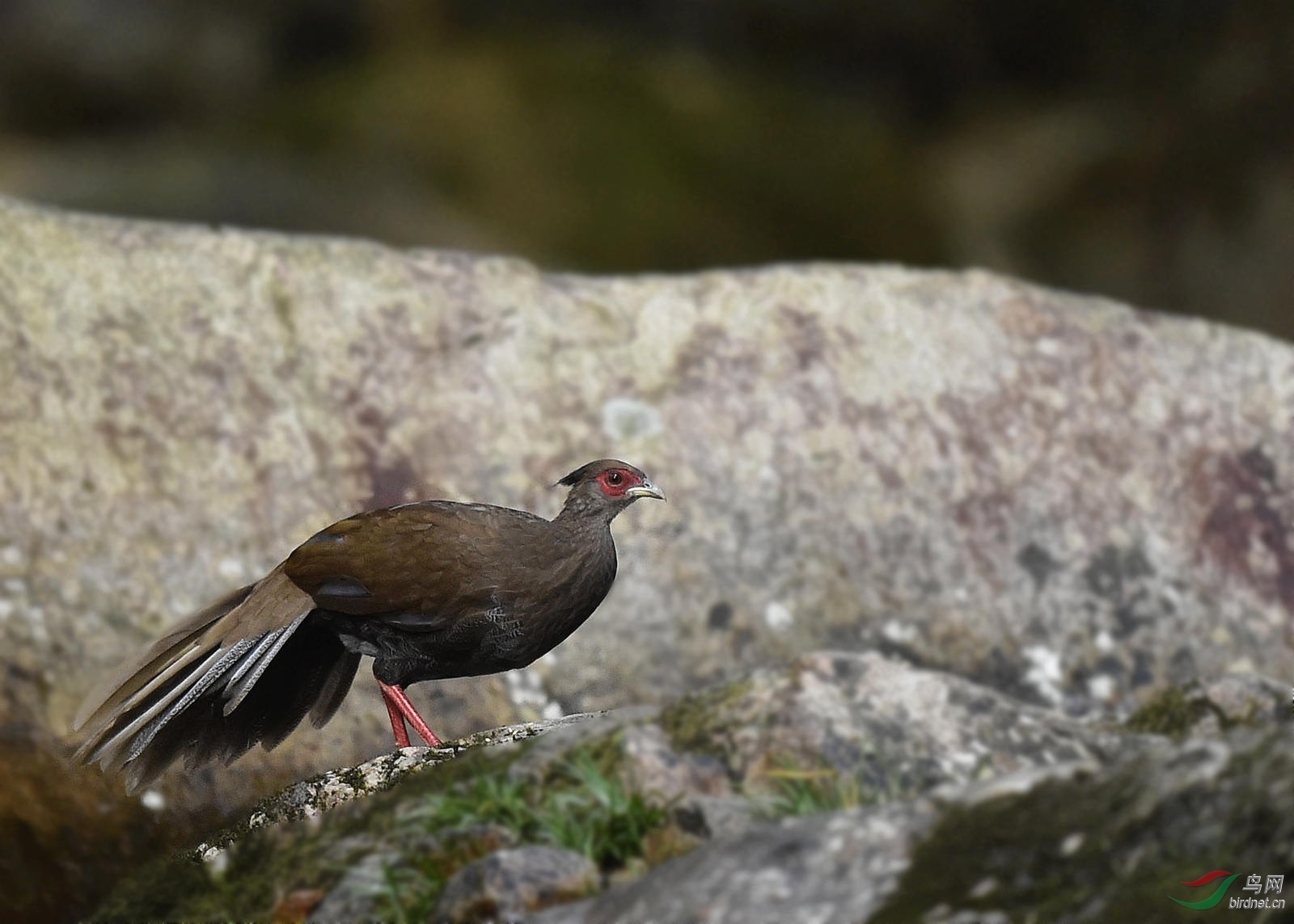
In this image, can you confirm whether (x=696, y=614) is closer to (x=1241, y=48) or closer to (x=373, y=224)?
(x=373, y=224)

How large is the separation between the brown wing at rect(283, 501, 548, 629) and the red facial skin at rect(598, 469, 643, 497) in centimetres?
53

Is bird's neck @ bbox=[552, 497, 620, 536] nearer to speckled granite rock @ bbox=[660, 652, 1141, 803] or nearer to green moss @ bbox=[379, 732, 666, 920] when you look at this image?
speckled granite rock @ bbox=[660, 652, 1141, 803]

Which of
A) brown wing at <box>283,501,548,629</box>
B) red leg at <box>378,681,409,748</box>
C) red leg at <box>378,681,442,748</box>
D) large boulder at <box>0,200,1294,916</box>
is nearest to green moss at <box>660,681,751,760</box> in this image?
brown wing at <box>283,501,548,629</box>

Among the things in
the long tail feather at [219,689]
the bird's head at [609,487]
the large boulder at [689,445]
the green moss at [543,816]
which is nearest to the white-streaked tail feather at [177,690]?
the long tail feather at [219,689]

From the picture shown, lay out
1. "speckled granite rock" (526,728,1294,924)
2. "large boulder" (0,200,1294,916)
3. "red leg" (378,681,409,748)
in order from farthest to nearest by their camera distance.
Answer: "large boulder" (0,200,1294,916) < "red leg" (378,681,409,748) < "speckled granite rock" (526,728,1294,924)

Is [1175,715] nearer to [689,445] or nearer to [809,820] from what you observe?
[809,820]

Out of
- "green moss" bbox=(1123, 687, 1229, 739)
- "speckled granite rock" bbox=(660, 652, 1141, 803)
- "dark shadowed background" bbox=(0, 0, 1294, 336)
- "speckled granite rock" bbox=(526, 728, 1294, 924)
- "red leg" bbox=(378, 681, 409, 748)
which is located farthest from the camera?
"dark shadowed background" bbox=(0, 0, 1294, 336)

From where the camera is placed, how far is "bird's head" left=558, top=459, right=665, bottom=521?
18.1 ft

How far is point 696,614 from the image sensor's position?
693 cm

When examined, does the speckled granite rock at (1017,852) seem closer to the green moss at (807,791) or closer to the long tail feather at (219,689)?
the green moss at (807,791)

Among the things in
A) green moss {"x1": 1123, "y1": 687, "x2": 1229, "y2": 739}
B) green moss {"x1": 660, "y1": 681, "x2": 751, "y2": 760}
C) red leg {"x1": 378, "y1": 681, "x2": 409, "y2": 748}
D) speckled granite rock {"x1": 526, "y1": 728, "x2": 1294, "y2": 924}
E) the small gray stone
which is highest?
red leg {"x1": 378, "y1": 681, "x2": 409, "y2": 748}

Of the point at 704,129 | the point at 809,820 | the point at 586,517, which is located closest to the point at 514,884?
the point at 809,820

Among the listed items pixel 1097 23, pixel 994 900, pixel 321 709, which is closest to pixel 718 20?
pixel 1097 23

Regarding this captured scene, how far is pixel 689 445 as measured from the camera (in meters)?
7.34
